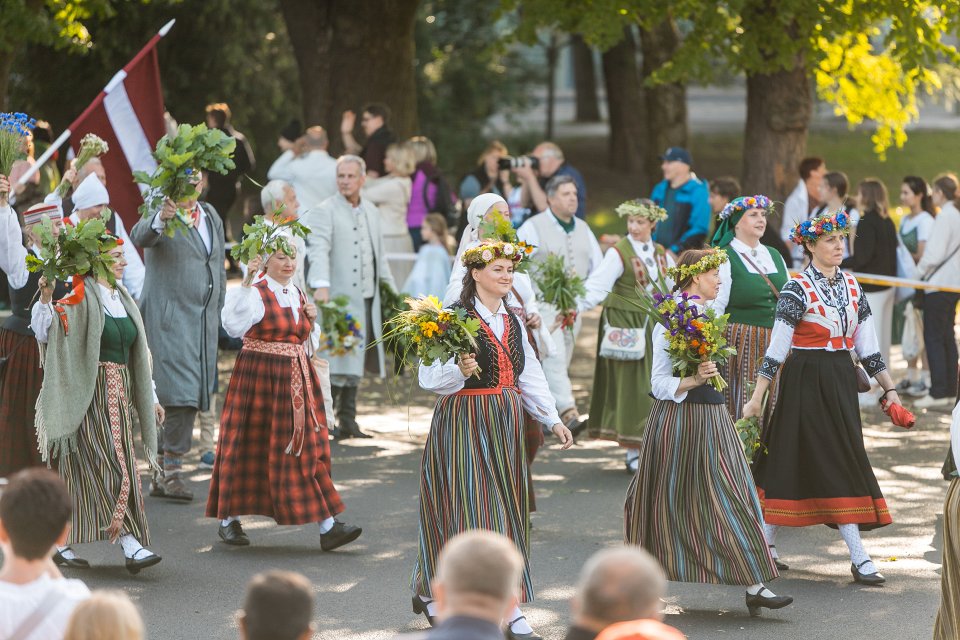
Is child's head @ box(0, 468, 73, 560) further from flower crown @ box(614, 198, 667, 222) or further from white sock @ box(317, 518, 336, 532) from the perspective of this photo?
flower crown @ box(614, 198, 667, 222)

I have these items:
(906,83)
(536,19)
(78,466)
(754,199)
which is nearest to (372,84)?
(536,19)

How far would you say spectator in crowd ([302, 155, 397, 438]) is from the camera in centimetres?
1146

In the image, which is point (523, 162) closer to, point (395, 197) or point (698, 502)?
point (395, 197)

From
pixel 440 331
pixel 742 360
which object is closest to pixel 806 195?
pixel 742 360

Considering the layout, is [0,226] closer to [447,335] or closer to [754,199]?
[447,335]

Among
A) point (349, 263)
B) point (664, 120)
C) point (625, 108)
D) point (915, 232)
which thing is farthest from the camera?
point (625, 108)

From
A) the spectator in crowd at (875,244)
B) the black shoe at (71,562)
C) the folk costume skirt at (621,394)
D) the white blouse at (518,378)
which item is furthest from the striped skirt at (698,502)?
the spectator in crowd at (875,244)

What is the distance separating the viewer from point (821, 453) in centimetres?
780

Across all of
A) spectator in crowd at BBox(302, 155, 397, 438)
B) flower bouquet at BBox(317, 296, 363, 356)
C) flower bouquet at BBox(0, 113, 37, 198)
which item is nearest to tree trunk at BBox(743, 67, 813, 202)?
spectator in crowd at BBox(302, 155, 397, 438)

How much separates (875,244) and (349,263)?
4747 millimetres

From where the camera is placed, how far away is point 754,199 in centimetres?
903

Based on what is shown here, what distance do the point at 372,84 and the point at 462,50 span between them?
13.3 meters

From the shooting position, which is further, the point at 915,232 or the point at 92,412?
the point at 915,232

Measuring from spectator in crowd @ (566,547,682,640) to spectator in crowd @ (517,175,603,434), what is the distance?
736 cm
